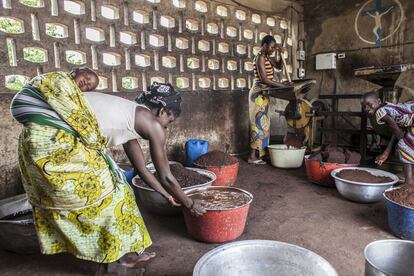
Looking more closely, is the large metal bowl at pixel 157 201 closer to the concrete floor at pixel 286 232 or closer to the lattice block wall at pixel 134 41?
the concrete floor at pixel 286 232

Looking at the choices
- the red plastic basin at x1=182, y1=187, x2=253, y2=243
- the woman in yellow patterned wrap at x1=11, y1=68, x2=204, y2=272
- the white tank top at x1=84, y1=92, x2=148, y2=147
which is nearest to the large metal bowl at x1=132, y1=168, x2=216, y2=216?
the red plastic basin at x1=182, y1=187, x2=253, y2=243

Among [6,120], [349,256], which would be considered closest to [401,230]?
[349,256]

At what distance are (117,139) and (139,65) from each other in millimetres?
2294

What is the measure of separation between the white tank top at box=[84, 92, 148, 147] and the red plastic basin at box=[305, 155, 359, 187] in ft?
8.03

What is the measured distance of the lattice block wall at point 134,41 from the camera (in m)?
2.90

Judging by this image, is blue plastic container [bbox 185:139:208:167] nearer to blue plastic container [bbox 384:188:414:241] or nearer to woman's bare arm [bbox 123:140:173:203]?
woman's bare arm [bbox 123:140:173:203]

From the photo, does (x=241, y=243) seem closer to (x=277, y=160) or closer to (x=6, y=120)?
(x=6, y=120)

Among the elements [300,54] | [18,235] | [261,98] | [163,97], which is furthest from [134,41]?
[300,54]

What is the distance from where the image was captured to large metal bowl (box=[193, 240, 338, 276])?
1.41 meters

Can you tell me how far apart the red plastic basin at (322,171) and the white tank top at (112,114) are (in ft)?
8.03

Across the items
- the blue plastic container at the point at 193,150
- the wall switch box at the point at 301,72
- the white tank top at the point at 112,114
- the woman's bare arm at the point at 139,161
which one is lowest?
the blue plastic container at the point at 193,150

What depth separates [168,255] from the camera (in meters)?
2.12

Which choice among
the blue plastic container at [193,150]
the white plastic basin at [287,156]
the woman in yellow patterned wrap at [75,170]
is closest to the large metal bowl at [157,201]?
the woman in yellow patterned wrap at [75,170]

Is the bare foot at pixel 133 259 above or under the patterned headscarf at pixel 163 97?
under
